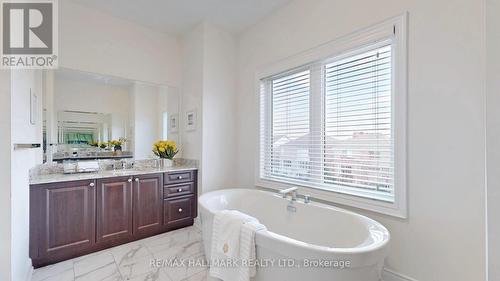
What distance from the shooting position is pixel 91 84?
283cm

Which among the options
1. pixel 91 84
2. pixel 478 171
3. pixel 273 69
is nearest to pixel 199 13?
pixel 273 69

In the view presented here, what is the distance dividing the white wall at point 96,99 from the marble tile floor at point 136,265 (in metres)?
1.46

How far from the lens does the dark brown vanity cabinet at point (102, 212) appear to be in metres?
2.05

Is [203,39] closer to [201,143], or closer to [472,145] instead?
[201,143]

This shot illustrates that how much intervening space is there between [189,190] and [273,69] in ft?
6.49

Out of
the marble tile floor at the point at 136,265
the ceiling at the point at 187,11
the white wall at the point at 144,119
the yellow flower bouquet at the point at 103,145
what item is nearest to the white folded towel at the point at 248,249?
the marble tile floor at the point at 136,265

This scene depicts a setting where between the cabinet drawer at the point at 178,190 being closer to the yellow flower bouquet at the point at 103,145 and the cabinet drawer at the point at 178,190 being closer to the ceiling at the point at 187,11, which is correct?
the yellow flower bouquet at the point at 103,145

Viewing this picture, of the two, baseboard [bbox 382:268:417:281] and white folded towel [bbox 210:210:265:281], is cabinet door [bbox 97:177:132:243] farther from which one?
baseboard [bbox 382:268:417:281]

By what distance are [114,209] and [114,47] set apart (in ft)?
6.70

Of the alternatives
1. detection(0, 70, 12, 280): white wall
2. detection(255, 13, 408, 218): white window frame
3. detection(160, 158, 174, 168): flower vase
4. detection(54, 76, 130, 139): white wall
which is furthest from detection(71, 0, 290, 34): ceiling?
detection(160, 158, 174, 168): flower vase

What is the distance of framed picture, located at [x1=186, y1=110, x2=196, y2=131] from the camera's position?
317cm

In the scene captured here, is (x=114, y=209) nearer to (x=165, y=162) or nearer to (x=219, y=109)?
(x=165, y=162)

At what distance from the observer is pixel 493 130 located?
2.34ft

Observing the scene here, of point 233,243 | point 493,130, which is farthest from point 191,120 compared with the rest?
point 493,130
